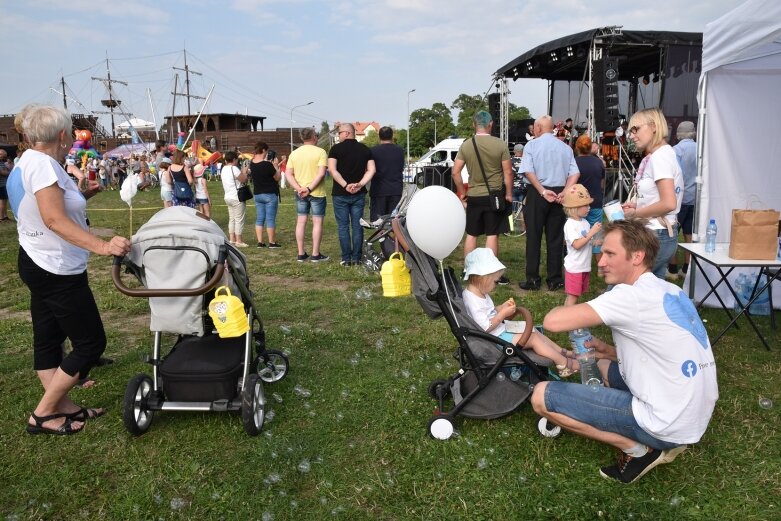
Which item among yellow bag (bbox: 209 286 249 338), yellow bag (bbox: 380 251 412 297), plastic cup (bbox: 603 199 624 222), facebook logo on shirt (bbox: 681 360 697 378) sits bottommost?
facebook logo on shirt (bbox: 681 360 697 378)

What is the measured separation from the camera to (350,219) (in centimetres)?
737

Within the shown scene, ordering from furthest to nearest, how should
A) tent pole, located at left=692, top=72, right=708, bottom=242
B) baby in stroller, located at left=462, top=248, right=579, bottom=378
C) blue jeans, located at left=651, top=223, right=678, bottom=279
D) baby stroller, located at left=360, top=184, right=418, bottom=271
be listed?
baby stroller, located at left=360, top=184, right=418, bottom=271 → tent pole, located at left=692, top=72, right=708, bottom=242 → blue jeans, located at left=651, top=223, right=678, bottom=279 → baby in stroller, located at left=462, top=248, right=579, bottom=378

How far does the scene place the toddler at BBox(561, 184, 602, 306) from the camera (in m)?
4.46

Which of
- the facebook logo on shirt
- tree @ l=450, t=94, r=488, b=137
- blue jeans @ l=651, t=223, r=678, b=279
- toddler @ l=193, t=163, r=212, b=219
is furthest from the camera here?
tree @ l=450, t=94, r=488, b=137

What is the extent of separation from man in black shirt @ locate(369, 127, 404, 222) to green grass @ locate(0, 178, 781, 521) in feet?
11.2

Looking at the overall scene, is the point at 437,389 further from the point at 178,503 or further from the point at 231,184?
the point at 231,184

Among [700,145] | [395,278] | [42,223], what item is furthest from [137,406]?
[700,145]

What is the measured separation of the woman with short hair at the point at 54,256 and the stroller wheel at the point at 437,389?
1.91 metres

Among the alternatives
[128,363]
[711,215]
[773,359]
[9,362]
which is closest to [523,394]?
[773,359]

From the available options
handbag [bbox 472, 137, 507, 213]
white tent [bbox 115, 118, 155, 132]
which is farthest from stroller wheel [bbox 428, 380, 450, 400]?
white tent [bbox 115, 118, 155, 132]

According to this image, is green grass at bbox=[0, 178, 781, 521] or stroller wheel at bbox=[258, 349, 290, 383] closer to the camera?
green grass at bbox=[0, 178, 781, 521]

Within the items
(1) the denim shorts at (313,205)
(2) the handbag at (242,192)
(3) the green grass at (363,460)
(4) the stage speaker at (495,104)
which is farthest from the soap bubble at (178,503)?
(4) the stage speaker at (495,104)

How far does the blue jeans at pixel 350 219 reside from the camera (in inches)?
279

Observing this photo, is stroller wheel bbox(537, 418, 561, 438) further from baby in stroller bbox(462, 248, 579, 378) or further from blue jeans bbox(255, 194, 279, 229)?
blue jeans bbox(255, 194, 279, 229)
